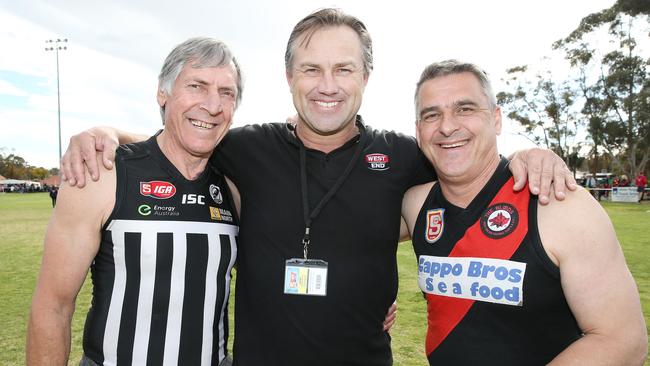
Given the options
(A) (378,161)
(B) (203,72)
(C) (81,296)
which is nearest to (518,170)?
(A) (378,161)

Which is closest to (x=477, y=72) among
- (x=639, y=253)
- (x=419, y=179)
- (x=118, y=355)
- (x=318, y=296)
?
(x=419, y=179)

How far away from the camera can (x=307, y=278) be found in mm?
2422

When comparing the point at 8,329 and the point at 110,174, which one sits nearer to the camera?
the point at 110,174

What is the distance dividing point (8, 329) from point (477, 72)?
5738mm

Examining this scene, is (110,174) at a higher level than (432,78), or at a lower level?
lower

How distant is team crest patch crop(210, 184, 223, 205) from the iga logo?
0.24m

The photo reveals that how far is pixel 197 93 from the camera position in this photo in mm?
2553

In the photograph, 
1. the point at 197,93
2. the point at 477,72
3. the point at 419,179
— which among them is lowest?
the point at 419,179

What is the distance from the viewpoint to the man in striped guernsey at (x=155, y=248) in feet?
7.34

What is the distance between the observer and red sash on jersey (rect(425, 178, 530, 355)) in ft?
7.29

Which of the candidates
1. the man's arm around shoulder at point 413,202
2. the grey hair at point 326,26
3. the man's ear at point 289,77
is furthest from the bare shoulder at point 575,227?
the man's ear at point 289,77

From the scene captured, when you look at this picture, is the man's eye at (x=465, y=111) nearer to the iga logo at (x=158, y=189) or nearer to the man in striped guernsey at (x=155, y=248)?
the man in striped guernsey at (x=155, y=248)

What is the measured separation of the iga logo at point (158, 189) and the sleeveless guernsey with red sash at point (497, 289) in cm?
144

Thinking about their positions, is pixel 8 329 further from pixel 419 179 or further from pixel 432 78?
pixel 432 78
